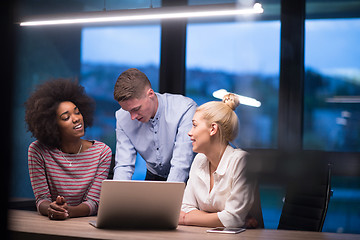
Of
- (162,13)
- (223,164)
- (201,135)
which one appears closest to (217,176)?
(223,164)

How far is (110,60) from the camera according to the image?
14.2ft

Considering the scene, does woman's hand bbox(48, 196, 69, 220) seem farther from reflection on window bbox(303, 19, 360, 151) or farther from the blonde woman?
reflection on window bbox(303, 19, 360, 151)

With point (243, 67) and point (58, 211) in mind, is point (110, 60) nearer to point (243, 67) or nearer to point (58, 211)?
point (243, 67)

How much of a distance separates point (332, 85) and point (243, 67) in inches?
32.1

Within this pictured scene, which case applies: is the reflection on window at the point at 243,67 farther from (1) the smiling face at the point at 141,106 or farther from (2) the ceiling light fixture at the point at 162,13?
(1) the smiling face at the point at 141,106

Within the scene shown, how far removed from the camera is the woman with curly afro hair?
85.4 inches

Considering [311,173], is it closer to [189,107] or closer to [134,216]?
[189,107]

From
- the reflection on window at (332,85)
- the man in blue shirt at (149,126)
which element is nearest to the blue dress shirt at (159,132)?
the man in blue shirt at (149,126)

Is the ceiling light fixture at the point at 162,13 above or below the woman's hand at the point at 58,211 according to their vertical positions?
above

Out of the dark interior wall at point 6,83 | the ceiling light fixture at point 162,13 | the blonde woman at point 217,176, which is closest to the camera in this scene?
the dark interior wall at point 6,83

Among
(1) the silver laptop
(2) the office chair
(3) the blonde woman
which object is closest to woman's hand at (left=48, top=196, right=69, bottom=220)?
(1) the silver laptop

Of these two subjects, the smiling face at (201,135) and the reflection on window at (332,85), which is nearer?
the smiling face at (201,135)

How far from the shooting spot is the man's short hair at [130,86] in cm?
241

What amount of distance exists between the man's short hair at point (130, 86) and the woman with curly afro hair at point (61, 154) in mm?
260
